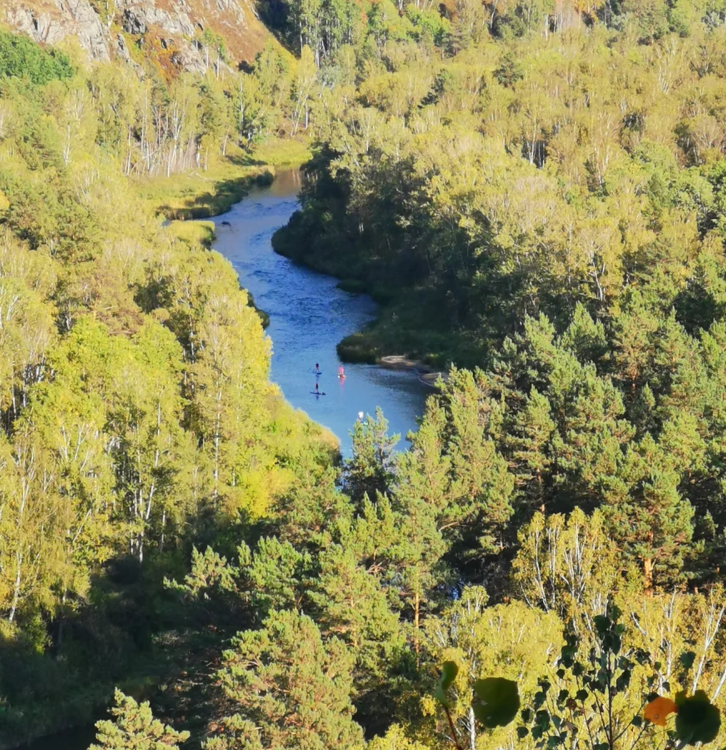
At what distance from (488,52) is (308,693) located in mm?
117923

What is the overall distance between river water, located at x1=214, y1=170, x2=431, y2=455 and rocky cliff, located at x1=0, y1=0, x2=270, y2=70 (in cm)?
4752

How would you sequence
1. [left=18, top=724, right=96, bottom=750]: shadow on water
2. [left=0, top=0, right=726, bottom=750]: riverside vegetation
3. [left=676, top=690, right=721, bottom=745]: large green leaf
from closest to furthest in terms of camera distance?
[left=676, top=690, right=721, bottom=745]: large green leaf, [left=0, top=0, right=726, bottom=750]: riverside vegetation, [left=18, top=724, right=96, bottom=750]: shadow on water

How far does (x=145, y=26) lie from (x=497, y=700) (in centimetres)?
15911

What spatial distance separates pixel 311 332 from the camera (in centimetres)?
7556

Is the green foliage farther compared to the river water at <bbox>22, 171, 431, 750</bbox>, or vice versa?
the green foliage

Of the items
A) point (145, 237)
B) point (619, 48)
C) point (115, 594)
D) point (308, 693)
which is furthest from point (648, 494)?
point (619, 48)

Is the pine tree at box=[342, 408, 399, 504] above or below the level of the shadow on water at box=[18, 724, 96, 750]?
above

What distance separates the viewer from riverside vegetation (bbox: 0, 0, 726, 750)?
27.4 meters

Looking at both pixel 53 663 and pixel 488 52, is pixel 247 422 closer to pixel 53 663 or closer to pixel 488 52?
pixel 53 663

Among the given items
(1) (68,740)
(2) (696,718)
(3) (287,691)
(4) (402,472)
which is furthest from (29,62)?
(2) (696,718)

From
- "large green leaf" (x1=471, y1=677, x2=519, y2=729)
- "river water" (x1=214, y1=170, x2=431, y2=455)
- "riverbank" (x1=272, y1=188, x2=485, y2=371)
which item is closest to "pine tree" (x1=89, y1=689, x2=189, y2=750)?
"large green leaf" (x1=471, y1=677, x2=519, y2=729)

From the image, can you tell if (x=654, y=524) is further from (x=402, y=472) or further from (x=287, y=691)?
(x=287, y=691)

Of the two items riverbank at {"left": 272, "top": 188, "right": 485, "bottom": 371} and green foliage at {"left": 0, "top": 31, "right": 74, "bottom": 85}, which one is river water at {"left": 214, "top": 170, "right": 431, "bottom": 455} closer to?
riverbank at {"left": 272, "top": 188, "right": 485, "bottom": 371}

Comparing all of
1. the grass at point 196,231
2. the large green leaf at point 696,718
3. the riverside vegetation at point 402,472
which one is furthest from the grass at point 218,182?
the large green leaf at point 696,718
